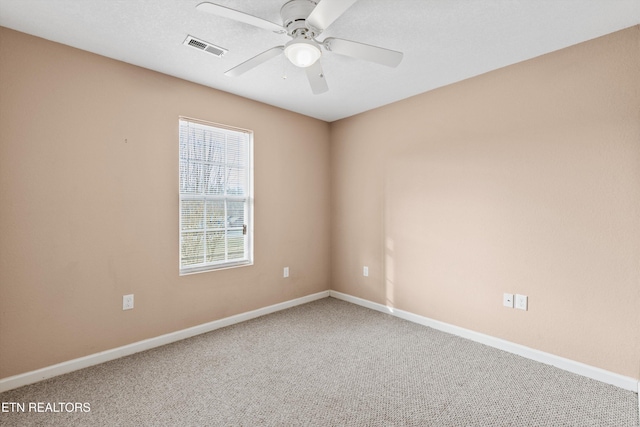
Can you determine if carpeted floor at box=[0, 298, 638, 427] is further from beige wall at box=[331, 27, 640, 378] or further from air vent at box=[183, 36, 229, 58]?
air vent at box=[183, 36, 229, 58]

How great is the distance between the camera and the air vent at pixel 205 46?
7.36 ft

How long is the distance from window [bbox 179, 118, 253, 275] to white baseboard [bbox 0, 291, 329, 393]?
57cm

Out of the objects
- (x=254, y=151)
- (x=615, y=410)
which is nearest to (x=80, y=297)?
(x=254, y=151)

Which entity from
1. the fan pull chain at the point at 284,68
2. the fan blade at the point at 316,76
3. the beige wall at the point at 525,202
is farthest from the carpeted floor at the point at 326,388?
the fan pull chain at the point at 284,68

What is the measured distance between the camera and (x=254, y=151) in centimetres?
352

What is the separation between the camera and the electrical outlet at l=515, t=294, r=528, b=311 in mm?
2598

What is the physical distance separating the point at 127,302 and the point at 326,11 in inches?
105

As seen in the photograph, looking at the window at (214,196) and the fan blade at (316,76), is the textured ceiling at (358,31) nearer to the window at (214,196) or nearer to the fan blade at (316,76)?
the fan blade at (316,76)

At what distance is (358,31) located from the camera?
2.17 metres

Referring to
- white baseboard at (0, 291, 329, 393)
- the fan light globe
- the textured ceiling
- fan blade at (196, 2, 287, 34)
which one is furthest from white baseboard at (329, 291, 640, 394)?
fan blade at (196, 2, 287, 34)

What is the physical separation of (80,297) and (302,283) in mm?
2316

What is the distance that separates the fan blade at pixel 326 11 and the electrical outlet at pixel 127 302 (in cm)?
254

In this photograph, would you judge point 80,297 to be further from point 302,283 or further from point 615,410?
point 615,410

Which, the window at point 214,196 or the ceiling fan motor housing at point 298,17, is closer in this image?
the ceiling fan motor housing at point 298,17
